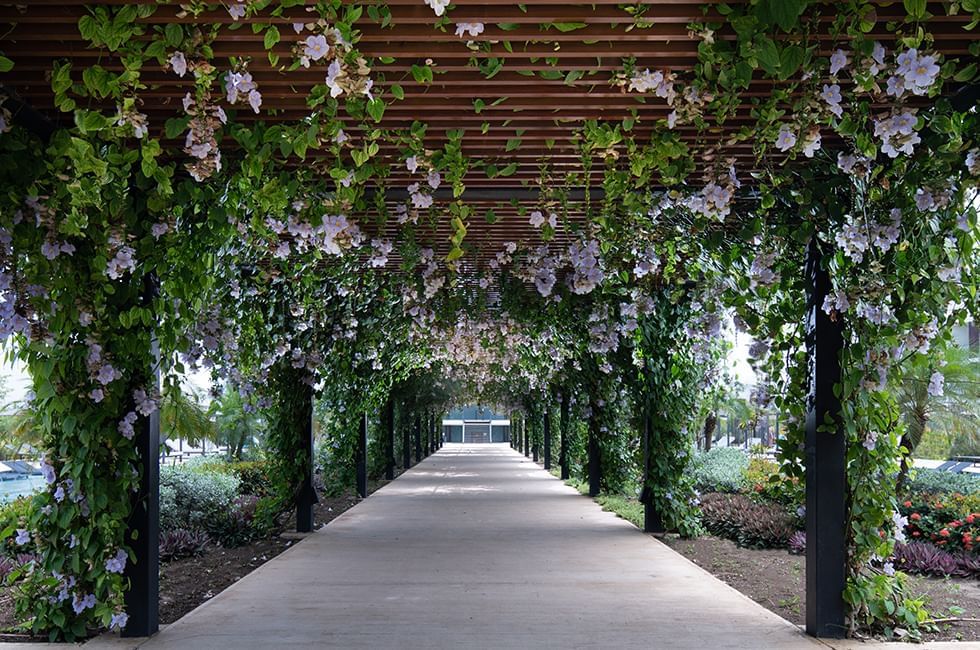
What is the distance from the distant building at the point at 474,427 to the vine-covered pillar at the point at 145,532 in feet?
223

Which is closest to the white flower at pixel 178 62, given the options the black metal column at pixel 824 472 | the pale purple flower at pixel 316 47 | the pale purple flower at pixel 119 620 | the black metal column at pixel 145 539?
the pale purple flower at pixel 316 47

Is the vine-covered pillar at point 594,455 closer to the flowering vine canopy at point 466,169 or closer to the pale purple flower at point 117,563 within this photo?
the flowering vine canopy at point 466,169

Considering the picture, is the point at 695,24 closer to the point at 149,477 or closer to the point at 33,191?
the point at 33,191

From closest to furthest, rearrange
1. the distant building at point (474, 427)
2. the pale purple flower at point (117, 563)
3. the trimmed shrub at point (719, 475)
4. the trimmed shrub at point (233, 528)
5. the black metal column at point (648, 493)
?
the pale purple flower at point (117, 563), the trimmed shrub at point (233, 528), the black metal column at point (648, 493), the trimmed shrub at point (719, 475), the distant building at point (474, 427)

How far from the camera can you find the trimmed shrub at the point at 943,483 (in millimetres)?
10658

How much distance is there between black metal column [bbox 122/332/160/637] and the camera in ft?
16.1

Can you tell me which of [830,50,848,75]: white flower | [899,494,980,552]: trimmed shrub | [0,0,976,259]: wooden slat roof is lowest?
[899,494,980,552]: trimmed shrub

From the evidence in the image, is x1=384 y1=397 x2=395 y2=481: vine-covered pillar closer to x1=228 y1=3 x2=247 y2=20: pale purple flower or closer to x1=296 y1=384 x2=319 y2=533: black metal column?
x1=296 y1=384 x2=319 y2=533: black metal column

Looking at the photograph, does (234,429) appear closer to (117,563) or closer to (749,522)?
(749,522)

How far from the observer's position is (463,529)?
10.4 m

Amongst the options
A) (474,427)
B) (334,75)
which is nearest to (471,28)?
(334,75)

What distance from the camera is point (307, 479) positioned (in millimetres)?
9469

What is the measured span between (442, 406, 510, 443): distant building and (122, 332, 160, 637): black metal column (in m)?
67.8

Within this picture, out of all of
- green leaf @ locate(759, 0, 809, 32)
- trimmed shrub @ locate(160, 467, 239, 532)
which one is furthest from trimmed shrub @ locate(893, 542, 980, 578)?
trimmed shrub @ locate(160, 467, 239, 532)
